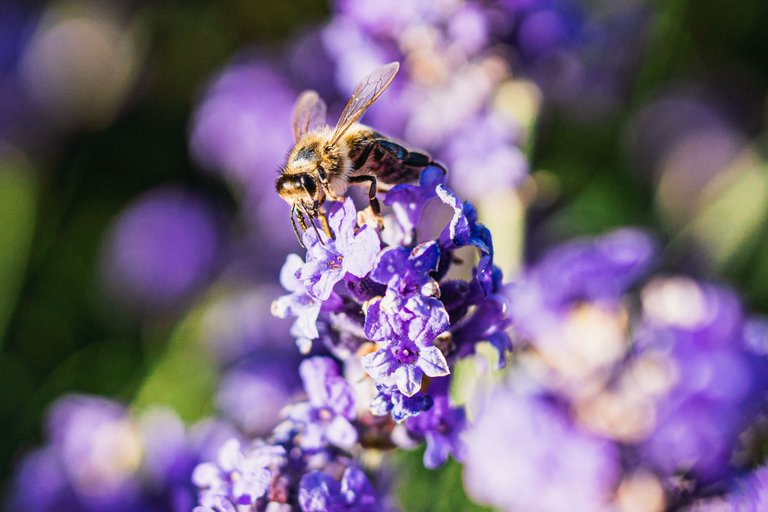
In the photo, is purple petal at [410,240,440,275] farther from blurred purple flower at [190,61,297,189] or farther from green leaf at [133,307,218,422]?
blurred purple flower at [190,61,297,189]

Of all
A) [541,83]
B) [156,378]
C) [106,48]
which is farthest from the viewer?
[106,48]

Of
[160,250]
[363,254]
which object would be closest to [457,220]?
[363,254]

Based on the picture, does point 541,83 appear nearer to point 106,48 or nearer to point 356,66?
point 356,66

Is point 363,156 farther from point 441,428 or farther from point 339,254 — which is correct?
point 441,428

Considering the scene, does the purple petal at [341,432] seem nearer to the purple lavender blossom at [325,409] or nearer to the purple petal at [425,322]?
the purple lavender blossom at [325,409]

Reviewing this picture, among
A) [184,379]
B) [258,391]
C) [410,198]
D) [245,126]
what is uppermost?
[245,126]

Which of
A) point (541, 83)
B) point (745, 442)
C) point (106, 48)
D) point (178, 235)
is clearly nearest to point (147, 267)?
point (178, 235)
